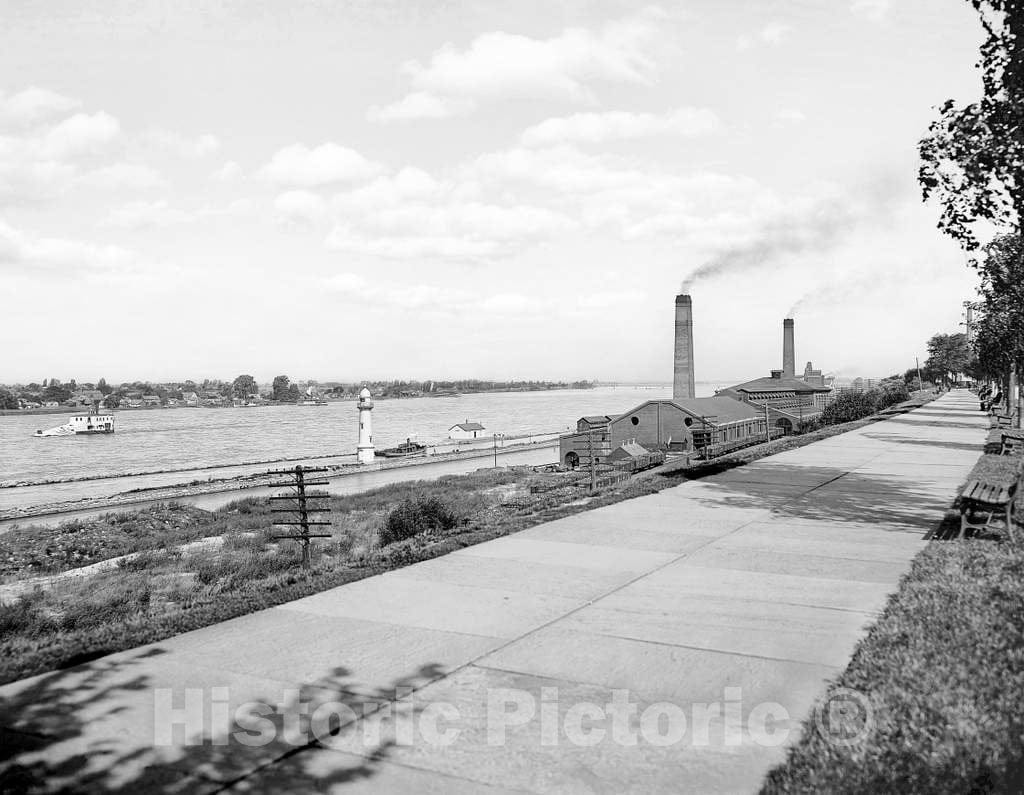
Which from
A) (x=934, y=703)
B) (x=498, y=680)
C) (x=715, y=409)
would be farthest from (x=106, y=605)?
(x=715, y=409)

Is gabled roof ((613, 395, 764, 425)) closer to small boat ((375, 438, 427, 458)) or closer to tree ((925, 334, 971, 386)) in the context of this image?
tree ((925, 334, 971, 386))

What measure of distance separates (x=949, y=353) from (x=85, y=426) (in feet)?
406

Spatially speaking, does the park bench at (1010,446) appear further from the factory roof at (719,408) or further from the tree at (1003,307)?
the factory roof at (719,408)

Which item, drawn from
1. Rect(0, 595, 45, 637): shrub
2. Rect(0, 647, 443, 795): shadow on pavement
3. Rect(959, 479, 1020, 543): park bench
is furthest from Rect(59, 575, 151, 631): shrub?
Rect(959, 479, 1020, 543): park bench

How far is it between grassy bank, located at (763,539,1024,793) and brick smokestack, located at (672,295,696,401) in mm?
57879

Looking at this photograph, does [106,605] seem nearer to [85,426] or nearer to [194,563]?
[194,563]

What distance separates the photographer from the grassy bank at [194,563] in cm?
593

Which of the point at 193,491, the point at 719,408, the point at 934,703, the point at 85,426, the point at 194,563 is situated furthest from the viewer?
the point at 85,426

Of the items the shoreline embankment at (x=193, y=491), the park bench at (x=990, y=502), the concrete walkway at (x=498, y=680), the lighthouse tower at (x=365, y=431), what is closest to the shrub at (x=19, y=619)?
the concrete walkway at (x=498, y=680)

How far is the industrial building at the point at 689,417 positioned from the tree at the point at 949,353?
1463 centimetres

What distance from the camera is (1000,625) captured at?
17.2 ft

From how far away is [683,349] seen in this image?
64.1m

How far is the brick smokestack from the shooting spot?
6331cm

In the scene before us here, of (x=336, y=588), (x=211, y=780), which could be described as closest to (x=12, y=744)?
(x=211, y=780)
